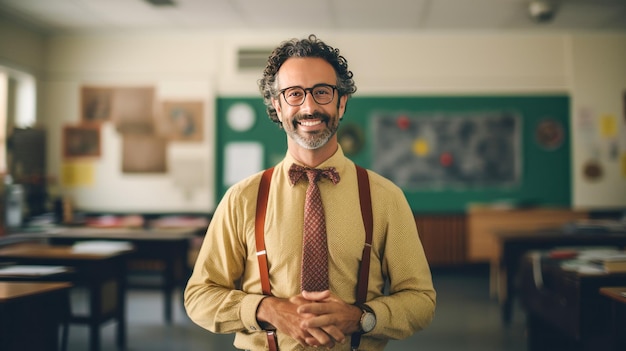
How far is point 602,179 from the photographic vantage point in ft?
19.6

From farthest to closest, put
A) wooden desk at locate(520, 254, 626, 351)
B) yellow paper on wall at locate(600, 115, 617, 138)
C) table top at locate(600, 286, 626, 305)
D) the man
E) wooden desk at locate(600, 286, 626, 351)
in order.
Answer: yellow paper on wall at locate(600, 115, 617, 138) < wooden desk at locate(520, 254, 626, 351) < wooden desk at locate(600, 286, 626, 351) < table top at locate(600, 286, 626, 305) < the man

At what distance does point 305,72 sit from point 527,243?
345 centimetres

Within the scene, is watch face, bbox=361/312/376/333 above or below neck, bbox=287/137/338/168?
below

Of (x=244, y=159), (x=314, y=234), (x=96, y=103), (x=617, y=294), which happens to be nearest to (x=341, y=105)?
(x=314, y=234)

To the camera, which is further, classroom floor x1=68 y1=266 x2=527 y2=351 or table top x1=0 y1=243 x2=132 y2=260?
classroom floor x1=68 y1=266 x2=527 y2=351

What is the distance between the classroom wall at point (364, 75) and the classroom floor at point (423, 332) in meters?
1.81

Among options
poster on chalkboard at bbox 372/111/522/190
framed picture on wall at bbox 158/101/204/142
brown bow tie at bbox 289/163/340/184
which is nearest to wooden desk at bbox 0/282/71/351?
brown bow tie at bbox 289/163/340/184

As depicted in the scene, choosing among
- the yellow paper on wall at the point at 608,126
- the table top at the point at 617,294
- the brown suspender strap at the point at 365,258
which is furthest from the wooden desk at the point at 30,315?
the yellow paper on wall at the point at 608,126

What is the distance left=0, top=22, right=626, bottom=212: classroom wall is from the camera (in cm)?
597

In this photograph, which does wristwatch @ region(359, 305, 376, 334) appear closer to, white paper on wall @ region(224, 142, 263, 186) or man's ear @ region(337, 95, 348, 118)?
man's ear @ region(337, 95, 348, 118)

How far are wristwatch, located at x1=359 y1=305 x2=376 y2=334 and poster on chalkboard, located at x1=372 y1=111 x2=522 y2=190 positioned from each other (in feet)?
16.1

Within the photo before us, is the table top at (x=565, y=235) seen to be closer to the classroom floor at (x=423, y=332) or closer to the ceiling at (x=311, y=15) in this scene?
the classroom floor at (x=423, y=332)

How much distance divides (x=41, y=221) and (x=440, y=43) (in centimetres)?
497

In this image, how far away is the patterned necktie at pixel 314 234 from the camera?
1.22 metres
